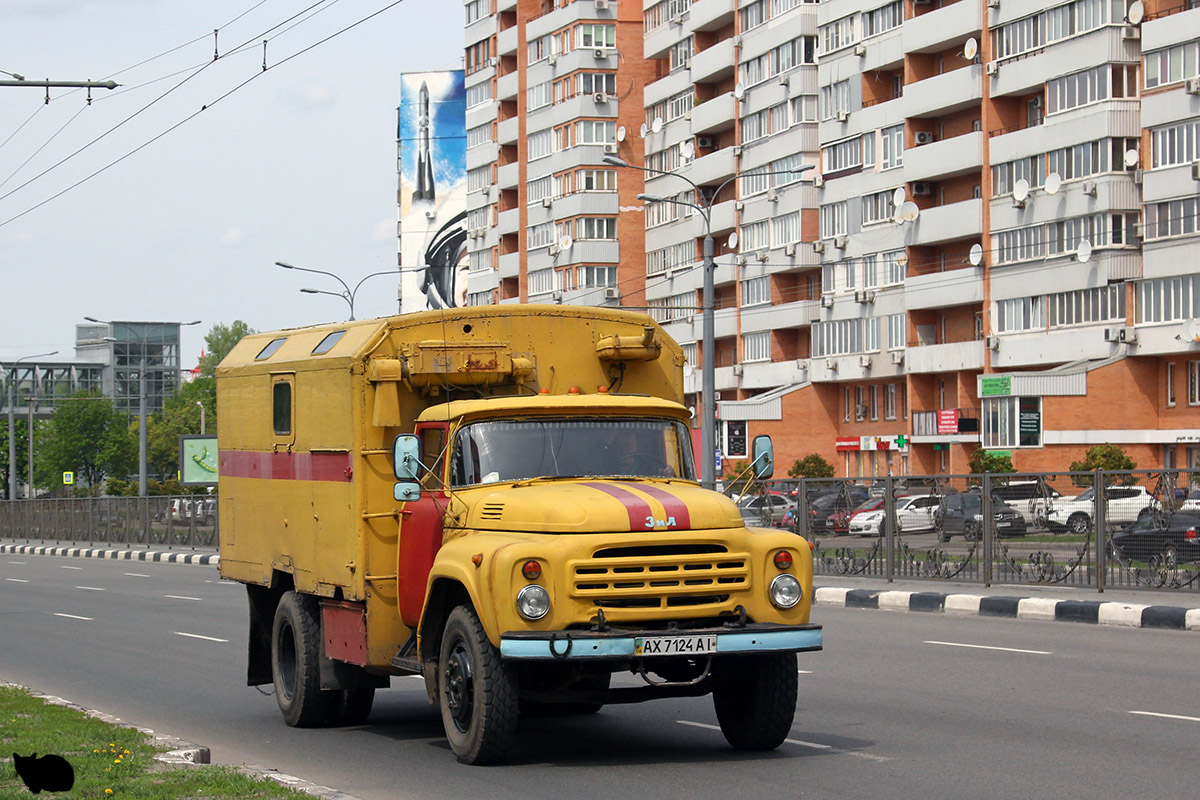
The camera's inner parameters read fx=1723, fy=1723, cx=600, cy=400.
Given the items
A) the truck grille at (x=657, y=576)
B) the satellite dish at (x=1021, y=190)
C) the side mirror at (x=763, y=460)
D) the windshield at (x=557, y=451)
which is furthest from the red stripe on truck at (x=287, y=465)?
the satellite dish at (x=1021, y=190)

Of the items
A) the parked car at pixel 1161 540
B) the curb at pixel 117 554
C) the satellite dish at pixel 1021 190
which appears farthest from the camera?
the satellite dish at pixel 1021 190

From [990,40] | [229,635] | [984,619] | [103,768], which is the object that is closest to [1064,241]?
[990,40]

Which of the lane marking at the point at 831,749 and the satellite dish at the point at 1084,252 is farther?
the satellite dish at the point at 1084,252

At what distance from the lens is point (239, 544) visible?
1339cm

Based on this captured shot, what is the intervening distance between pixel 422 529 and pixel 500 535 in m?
1.08

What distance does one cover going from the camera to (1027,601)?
21516 millimetres

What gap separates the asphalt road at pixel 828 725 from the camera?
29.7 feet

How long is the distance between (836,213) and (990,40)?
1147 cm

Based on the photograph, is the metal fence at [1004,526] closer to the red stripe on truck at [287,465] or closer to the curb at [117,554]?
the red stripe on truck at [287,465]

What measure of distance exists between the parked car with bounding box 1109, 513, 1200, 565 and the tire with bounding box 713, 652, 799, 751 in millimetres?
12348

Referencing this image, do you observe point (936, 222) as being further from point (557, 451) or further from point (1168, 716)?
point (557, 451)

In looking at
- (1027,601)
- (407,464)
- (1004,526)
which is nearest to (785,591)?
(407,464)

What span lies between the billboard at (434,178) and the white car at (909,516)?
319ft

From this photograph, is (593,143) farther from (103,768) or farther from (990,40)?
(103,768)
